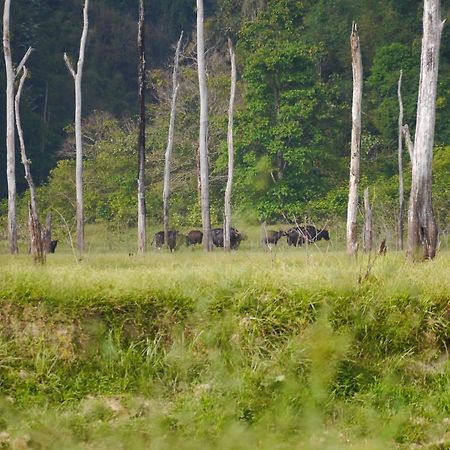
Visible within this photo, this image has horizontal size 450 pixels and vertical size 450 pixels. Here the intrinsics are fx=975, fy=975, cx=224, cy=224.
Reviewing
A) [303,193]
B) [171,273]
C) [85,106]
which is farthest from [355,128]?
[85,106]

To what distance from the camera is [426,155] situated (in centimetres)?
1459

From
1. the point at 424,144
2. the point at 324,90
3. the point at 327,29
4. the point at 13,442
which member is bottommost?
the point at 13,442

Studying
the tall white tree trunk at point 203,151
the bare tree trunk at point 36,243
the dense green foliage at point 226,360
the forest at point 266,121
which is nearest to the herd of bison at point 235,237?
the forest at point 266,121

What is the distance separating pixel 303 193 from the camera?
36.8 meters

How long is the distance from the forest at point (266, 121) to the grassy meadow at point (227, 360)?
22435mm

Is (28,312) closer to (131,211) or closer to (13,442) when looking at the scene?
(13,442)

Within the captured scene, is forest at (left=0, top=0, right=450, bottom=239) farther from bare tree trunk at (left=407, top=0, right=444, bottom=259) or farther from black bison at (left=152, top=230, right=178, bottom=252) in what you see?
bare tree trunk at (left=407, top=0, right=444, bottom=259)

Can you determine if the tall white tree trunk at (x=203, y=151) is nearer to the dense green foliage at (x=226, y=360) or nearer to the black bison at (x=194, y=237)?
the black bison at (x=194, y=237)

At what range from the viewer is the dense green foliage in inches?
325

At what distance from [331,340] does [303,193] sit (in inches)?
1092

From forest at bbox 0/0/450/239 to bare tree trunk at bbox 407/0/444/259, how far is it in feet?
56.1

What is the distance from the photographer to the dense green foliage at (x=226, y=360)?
825cm

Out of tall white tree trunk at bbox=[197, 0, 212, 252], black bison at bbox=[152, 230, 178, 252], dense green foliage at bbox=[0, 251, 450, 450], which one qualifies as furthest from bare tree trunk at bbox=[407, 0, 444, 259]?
black bison at bbox=[152, 230, 178, 252]

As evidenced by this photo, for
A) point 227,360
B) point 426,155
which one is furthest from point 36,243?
point 227,360
